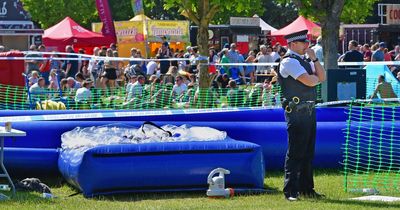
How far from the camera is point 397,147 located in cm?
1182

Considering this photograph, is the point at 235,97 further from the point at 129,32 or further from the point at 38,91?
the point at 129,32

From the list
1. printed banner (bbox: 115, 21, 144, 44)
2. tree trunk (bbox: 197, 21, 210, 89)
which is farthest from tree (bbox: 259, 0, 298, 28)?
tree trunk (bbox: 197, 21, 210, 89)

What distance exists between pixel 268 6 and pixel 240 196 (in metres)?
56.3

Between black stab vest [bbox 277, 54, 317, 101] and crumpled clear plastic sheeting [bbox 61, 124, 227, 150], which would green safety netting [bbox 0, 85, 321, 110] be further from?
black stab vest [bbox 277, 54, 317, 101]

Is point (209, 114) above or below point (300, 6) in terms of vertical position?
below

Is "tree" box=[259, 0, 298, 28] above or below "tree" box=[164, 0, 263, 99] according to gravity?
above

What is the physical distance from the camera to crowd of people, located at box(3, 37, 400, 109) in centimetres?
2044

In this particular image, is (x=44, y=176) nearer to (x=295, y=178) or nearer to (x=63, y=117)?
(x=63, y=117)

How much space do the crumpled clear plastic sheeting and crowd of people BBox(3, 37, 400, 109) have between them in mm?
6593

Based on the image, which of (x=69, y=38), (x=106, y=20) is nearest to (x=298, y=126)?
(x=69, y=38)

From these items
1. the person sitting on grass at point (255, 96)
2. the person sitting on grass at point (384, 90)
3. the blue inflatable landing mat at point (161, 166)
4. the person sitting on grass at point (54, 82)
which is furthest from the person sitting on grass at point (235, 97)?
the blue inflatable landing mat at point (161, 166)

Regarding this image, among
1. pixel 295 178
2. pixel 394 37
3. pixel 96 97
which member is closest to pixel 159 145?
pixel 295 178

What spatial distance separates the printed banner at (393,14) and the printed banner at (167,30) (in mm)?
15881

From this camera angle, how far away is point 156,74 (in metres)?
25.3
